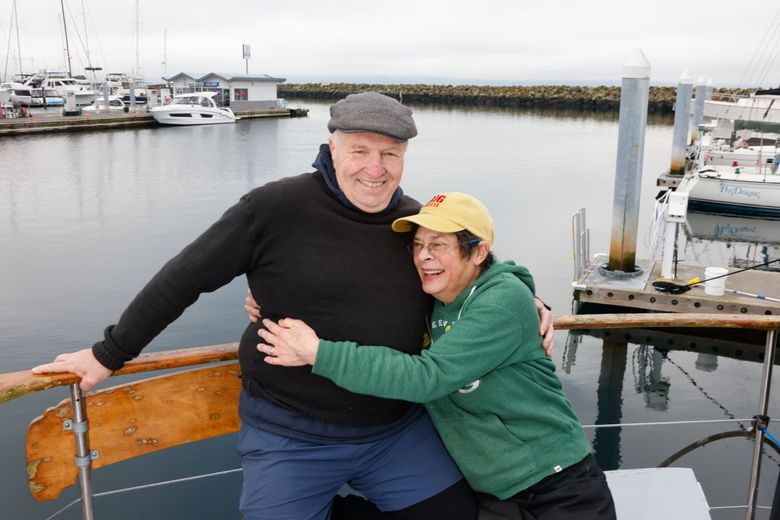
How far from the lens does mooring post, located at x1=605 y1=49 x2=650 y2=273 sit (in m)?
10.5

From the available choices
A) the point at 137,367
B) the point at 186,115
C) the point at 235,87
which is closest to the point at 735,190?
the point at 137,367

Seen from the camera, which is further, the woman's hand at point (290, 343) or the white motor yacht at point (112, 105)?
the white motor yacht at point (112, 105)

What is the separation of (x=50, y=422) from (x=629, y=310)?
34.5 ft

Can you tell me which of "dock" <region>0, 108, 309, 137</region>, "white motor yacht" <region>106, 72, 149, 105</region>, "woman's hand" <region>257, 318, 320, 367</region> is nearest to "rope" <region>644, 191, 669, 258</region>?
"woman's hand" <region>257, 318, 320, 367</region>

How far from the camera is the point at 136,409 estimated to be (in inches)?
98.2

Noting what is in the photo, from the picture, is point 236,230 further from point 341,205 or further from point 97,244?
point 97,244

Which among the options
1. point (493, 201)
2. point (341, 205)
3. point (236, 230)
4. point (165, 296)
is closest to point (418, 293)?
point (341, 205)

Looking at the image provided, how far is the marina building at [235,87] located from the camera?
60000mm

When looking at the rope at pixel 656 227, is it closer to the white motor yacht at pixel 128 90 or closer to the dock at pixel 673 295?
the dock at pixel 673 295

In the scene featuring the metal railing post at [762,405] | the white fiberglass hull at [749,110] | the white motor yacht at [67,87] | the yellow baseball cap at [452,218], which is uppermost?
the white motor yacht at [67,87]

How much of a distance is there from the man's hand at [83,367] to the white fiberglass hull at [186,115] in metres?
50.1

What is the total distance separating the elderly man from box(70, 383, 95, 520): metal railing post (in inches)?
3.7

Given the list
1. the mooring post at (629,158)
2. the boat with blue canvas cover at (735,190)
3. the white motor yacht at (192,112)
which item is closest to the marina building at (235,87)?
the white motor yacht at (192,112)

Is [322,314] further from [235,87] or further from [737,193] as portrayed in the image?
[235,87]
